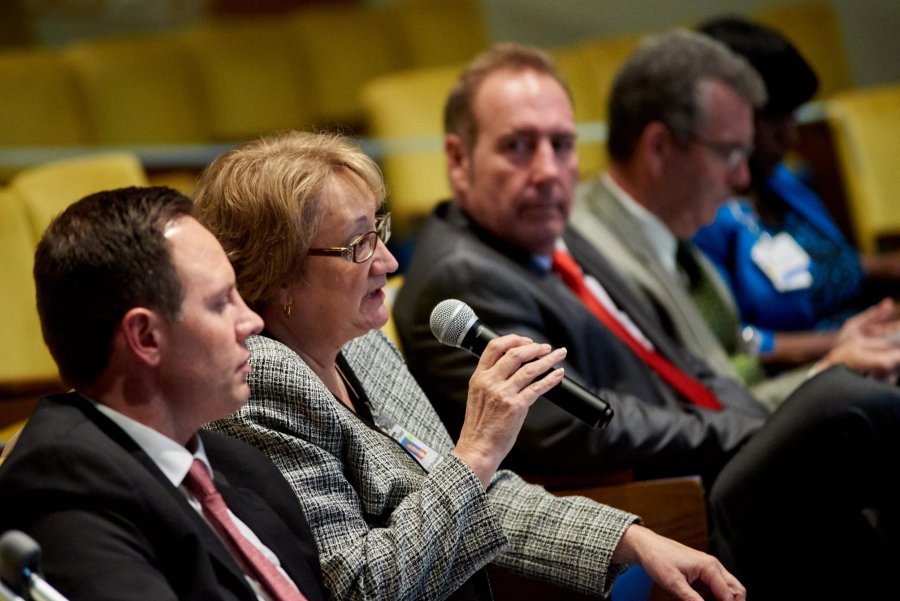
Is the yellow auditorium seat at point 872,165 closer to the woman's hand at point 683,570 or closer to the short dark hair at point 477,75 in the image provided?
the short dark hair at point 477,75

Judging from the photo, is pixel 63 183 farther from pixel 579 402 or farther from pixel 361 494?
pixel 579 402

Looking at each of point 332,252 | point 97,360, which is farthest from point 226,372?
point 332,252

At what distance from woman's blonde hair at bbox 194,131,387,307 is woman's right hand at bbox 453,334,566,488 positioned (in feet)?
0.96

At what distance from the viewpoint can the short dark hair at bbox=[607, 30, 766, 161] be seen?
2.96 meters

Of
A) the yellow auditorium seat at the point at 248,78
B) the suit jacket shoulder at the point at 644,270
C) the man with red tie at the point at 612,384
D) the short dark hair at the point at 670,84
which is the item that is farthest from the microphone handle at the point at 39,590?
the yellow auditorium seat at the point at 248,78

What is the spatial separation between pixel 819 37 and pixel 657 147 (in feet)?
8.24

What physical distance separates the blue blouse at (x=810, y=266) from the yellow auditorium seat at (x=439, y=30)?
182cm

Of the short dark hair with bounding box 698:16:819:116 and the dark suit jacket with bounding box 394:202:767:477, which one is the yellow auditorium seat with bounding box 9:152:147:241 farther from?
the short dark hair with bounding box 698:16:819:116

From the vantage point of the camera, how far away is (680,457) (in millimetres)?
2289

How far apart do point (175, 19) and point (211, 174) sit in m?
3.32

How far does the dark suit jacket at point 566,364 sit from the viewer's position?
7.06 feet

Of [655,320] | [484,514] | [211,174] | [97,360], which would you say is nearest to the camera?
[97,360]

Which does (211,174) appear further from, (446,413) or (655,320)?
(655,320)

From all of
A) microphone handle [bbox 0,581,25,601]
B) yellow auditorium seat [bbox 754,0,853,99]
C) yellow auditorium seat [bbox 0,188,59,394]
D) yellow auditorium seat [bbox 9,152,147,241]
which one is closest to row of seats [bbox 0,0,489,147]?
yellow auditorium seat [bbox 9,152,147,241]
